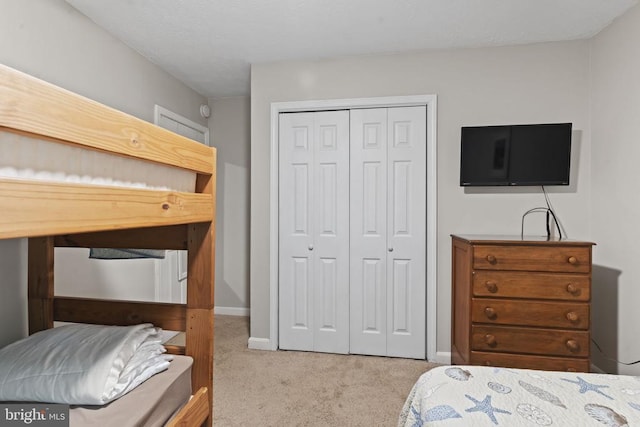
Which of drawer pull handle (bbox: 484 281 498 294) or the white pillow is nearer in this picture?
the white pillow

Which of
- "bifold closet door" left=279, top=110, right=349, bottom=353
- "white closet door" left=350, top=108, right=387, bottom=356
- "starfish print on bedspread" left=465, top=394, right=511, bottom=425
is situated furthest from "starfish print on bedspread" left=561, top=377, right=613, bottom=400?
"bifold closet door" left=279, top=110, right=349, bottom=353

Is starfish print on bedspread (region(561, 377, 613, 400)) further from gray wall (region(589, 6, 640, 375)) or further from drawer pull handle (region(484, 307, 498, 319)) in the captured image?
gray wall (region(589, 6, 640, 375))

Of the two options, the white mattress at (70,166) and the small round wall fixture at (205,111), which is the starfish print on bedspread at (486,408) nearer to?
the white mattress at (70,166)

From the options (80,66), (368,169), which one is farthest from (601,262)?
(80,66)

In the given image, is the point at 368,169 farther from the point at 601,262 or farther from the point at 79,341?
the point at 79,341

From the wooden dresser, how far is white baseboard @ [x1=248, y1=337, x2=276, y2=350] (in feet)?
5.28

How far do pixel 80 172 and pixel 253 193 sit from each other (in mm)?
2271

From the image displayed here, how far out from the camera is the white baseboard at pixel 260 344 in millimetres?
3045

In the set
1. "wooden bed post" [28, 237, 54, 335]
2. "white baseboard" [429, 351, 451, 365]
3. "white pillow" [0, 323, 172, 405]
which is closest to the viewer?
"white pillow" [0, 323, 172, 405]

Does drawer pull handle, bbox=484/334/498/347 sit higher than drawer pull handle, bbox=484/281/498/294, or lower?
lower

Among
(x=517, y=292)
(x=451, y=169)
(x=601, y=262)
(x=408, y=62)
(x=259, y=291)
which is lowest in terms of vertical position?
(x=259, y=291)

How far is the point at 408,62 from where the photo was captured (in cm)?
290

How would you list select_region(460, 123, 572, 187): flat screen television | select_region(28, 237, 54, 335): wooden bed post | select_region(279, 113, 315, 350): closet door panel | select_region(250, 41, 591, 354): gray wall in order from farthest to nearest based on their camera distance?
select_region(279, 113, 315, 350): closet door panel → select_region(250, 41, 591, 354): gray wall → select_region(460, 123, 572, 187): flat screen television → select_region(28, 237, 54, 335): wooden bed post

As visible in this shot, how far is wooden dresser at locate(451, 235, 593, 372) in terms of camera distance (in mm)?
2172
